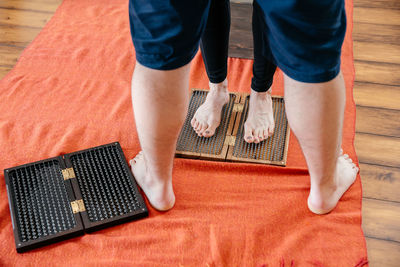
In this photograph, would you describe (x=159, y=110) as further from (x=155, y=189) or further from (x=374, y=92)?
(x=374, y=92)

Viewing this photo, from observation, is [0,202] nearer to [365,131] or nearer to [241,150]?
[241,150]

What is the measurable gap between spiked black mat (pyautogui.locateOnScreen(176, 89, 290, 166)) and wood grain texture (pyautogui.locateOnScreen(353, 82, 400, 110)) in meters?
0.35

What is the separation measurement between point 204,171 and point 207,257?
31 centimetres

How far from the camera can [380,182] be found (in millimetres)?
1307

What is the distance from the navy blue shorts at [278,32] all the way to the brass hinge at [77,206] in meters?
0.54

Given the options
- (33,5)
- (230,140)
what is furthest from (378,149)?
(33,5)

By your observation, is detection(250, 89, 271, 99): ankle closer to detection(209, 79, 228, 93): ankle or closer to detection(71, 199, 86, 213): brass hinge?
detection(209, 79, 228, 93): ankle

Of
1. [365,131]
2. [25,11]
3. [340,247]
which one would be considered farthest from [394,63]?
[25,11]

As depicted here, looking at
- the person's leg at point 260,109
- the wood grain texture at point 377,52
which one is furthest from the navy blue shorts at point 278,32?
the wood grain texture at point 377,52

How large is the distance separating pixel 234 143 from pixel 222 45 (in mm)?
329

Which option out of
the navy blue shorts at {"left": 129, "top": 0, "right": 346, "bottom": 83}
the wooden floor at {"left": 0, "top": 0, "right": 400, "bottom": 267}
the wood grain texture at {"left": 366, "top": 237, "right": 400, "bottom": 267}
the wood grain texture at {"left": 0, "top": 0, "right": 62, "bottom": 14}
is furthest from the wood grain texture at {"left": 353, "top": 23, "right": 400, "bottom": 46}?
the wood grain texture at {"left": 0, "top": 0, "right": 62, "bottom": 14}

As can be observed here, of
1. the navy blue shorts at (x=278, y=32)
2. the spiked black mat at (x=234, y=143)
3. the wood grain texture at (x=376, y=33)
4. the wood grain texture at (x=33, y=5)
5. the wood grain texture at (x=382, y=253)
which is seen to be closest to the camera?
the navy blue shorts at (x=278, y=32)

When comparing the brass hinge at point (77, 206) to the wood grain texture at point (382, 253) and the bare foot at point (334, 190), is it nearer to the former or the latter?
the bare foot at point (334, 190)

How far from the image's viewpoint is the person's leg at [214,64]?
1.25m
